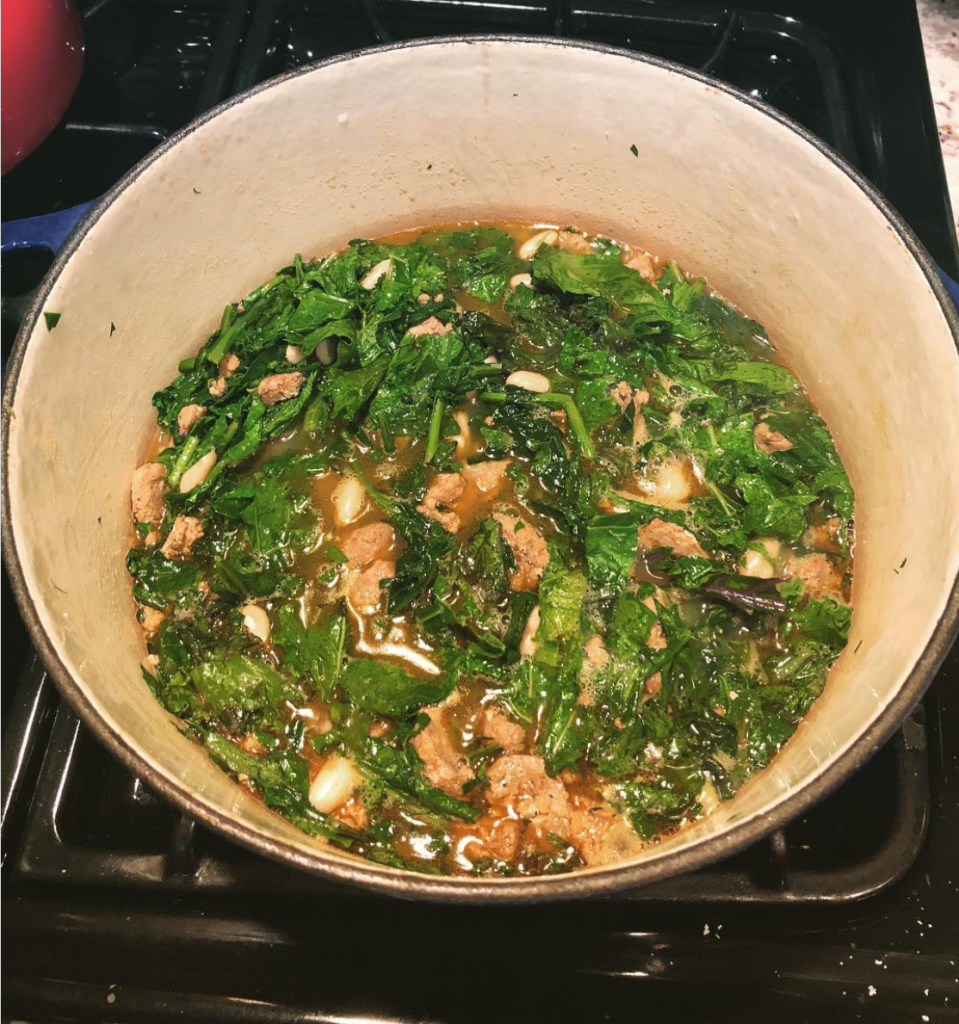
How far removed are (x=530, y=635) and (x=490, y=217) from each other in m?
1.59

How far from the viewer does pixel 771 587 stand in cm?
214

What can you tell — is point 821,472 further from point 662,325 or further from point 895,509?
point 662,325

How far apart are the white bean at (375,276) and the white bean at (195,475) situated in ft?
2.57

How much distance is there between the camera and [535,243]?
2.79 metres

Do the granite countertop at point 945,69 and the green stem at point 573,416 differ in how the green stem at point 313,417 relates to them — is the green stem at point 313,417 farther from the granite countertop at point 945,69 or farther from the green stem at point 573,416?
the granite countertop at point 945,69

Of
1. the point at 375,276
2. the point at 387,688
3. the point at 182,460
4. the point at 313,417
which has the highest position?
the point at 375,276

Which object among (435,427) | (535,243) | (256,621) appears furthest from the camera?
(535,243)

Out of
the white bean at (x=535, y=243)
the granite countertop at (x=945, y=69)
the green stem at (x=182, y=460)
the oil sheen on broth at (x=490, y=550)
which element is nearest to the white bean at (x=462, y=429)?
the oil sheen on broth at (x=490, y=550)

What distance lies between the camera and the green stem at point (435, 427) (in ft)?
7.84

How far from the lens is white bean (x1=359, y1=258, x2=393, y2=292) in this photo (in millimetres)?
2652

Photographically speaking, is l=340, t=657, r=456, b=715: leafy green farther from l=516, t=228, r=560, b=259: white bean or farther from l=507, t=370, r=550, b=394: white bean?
l=516, t=228, r=560, b=259: white bean

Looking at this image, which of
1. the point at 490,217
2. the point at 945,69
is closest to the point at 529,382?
the point at 490,217

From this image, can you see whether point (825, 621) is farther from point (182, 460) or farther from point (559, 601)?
point (182, 460)

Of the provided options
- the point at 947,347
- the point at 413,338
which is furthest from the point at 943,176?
the point at 413,338
